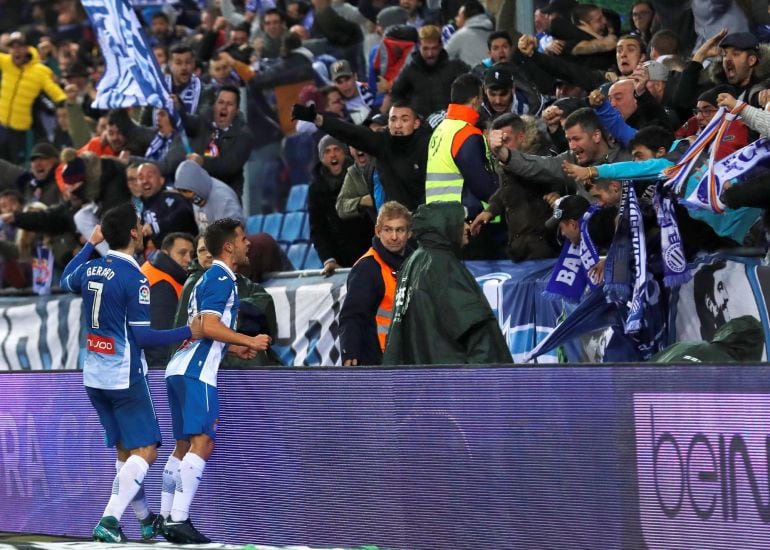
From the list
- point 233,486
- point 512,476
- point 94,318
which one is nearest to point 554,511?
point 512,476

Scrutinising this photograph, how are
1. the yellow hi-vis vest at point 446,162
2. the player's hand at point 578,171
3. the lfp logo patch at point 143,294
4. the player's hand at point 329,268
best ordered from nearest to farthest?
the lfp logo patch at point 143,294
the player's hand at point 578,171
the yellow hi-vis vest at point 446,162
the player's hand at point 329,268

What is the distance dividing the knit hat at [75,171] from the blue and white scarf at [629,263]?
6463 mm

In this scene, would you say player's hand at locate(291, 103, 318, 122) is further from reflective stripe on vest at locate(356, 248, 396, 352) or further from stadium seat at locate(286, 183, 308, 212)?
stadium seat at locate(286, 183, 308, 212)

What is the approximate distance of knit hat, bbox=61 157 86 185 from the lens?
1431cm

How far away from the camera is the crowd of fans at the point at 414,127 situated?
32.5 feet

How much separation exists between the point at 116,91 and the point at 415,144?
4.44 m

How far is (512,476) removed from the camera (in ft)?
24.3

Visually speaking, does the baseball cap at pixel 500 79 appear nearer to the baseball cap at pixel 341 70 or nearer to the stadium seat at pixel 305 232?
the stadium seat at pixel 305 232

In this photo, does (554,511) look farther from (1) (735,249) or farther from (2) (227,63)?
(2) (227,63)

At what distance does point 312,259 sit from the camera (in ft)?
44.4

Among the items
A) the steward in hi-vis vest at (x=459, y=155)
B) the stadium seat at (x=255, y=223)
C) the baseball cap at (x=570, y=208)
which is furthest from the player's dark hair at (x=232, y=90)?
the baseball cap at (x=570, y=208)

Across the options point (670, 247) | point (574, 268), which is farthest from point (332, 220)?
point (670, 247)

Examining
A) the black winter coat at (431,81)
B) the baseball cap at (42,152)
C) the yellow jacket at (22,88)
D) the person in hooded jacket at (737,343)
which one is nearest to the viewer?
the person in hooded jacket at (737,343)

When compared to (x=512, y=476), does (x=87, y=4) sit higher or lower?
higher
